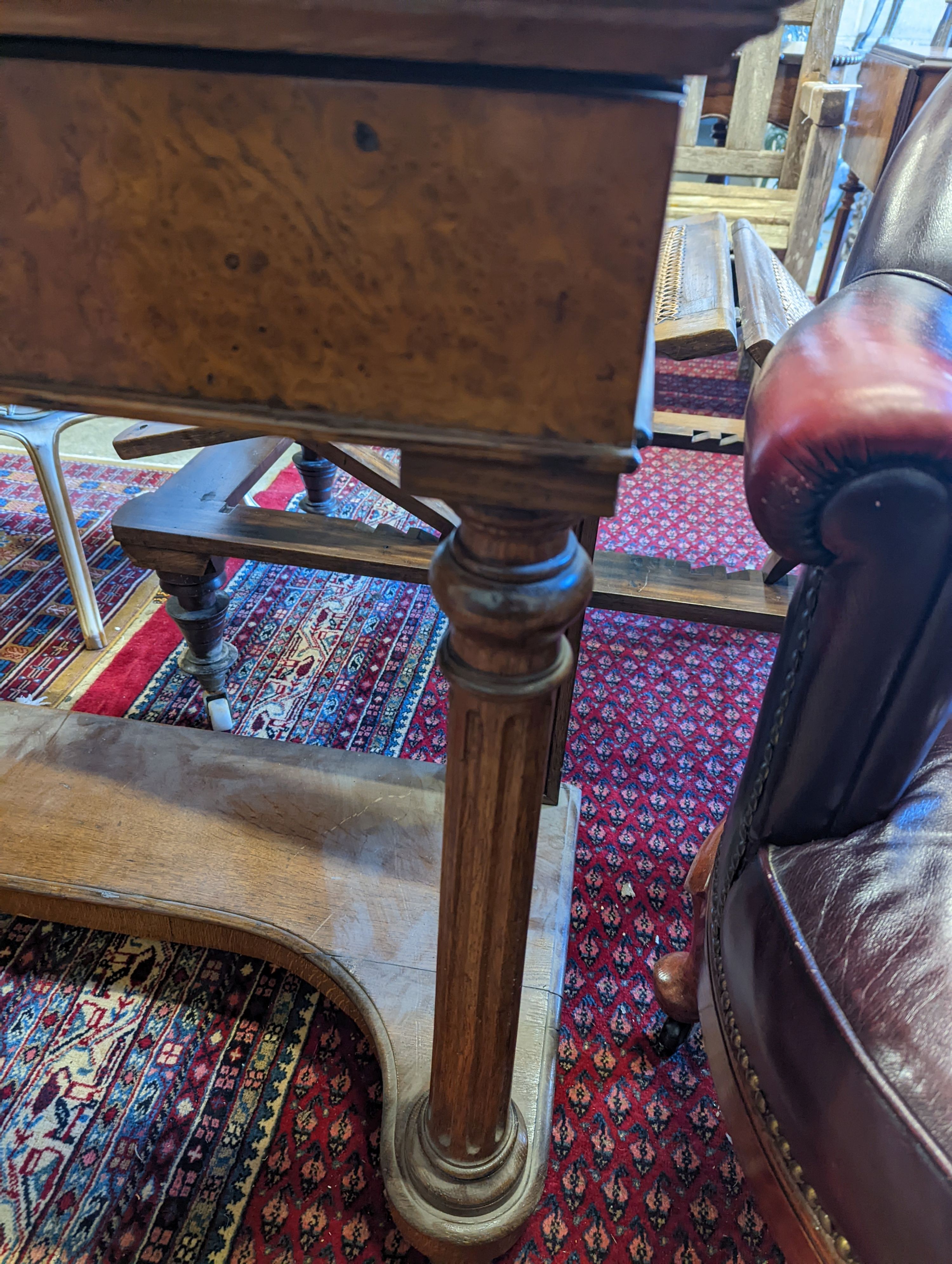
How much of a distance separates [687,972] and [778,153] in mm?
2456

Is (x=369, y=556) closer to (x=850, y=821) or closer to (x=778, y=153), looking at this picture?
(x=850, y=821)

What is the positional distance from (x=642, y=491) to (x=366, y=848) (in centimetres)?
137

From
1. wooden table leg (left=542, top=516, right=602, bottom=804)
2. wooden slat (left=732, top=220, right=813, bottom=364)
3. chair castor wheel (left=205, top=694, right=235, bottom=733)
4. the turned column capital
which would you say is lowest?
chair castor wheel (left=205, top=694, right=235, bottom=733)

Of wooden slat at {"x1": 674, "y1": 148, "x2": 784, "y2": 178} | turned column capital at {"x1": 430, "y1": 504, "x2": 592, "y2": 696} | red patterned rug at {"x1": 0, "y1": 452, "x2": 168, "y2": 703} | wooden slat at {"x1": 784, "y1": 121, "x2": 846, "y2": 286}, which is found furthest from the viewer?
wooden slat at {"x1": 674, "y1": 148, "x2": 784, "y2": 178}

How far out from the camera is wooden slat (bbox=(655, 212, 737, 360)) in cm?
94

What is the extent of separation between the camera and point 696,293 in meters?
1.07

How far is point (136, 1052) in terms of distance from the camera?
93 cm

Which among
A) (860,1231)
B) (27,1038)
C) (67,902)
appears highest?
(860,1231)

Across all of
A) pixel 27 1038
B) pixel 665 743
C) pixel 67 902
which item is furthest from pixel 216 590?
pixel 665 743

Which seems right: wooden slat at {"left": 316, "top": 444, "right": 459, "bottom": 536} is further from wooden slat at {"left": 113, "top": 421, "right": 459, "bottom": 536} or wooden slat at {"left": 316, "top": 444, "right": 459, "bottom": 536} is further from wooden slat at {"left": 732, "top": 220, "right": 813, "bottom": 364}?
wooden slat at {"left": 732, "top": 220, "right": 813, "bottom": 364}

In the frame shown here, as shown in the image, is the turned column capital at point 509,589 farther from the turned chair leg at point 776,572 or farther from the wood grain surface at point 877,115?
the wood grain surface at point 877,115

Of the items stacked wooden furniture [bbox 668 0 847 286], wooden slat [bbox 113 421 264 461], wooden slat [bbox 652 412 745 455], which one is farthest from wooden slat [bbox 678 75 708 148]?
wooden slat [bbox 113 421 264 461]

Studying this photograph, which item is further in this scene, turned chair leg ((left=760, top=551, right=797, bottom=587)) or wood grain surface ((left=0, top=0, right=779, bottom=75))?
turned chair leg ((left=760, top=551, right=797, bottom=587))

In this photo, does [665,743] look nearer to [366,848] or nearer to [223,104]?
[366,848]
